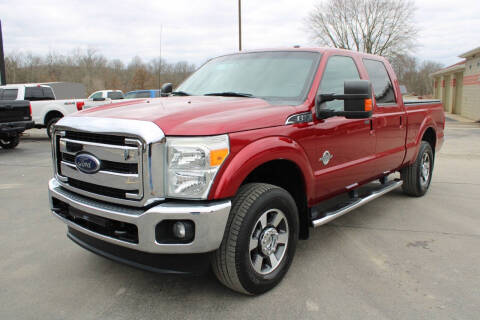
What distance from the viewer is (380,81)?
4750 millimetres

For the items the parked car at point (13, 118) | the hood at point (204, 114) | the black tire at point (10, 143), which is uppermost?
the hood at point (204, 114)

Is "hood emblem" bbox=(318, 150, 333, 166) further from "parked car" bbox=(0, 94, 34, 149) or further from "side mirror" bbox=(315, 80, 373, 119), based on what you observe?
"parked car" bbox=(0, 94, 34, 149)

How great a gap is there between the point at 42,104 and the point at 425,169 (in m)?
12.6

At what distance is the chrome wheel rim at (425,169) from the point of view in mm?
5688

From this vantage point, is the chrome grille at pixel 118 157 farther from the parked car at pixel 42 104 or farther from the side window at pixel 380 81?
the parked car at pixel 42 104

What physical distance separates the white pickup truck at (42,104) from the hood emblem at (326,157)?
1179 cm

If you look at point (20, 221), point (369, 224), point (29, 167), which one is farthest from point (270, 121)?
point (29, 167)

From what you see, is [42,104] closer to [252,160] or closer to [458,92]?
[252,160]

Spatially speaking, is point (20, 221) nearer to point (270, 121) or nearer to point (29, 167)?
point (270, 121)

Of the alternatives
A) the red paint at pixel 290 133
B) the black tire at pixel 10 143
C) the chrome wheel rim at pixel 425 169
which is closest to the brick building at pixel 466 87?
the chrome wheel rim at pixel 425 169

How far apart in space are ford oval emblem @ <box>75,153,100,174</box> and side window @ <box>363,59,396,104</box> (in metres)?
3.15

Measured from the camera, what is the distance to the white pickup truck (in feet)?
44.8

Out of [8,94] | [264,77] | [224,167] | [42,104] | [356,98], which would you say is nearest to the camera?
[224,167]

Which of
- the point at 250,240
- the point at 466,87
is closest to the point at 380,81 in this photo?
the point at 250,240
